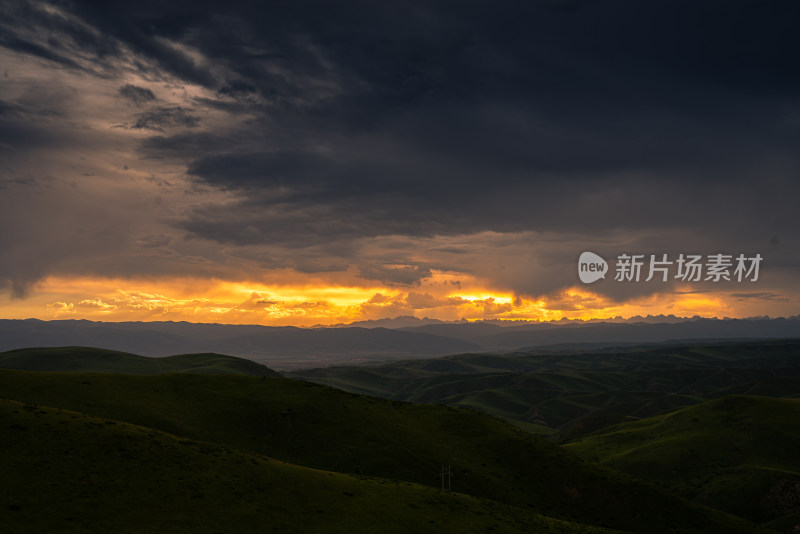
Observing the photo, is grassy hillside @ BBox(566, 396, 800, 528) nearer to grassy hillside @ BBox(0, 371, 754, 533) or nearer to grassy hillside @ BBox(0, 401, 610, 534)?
grassy hillside @ BBox(0, 371, 754, 533)

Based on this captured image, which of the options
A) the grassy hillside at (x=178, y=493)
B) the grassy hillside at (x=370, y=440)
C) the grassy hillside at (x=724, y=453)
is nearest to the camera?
the grassy hillside at (x=178, y=493)

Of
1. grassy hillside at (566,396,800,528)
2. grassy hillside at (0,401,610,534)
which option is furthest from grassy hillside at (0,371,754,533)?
grassy hillside at (566,396,800,528)

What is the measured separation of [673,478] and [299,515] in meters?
92.6

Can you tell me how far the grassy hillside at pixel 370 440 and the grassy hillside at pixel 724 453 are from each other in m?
24.4

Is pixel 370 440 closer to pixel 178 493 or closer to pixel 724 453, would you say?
pixel 178 493

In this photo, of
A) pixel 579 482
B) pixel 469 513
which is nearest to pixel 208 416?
pixel 469 513

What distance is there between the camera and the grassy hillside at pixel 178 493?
41156 millimetres

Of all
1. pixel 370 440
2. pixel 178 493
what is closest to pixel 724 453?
pixel 370 440

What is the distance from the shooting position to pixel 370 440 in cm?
8369

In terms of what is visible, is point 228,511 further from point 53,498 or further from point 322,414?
point 322,414

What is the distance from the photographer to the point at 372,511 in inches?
2092

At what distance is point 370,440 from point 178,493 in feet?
131

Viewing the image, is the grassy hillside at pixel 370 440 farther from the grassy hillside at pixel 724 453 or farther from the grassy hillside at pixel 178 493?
the grassy hillside at pixel 724 453

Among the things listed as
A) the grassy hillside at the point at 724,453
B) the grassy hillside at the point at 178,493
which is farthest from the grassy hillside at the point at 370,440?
the grassy hillside at the point at 724,453
